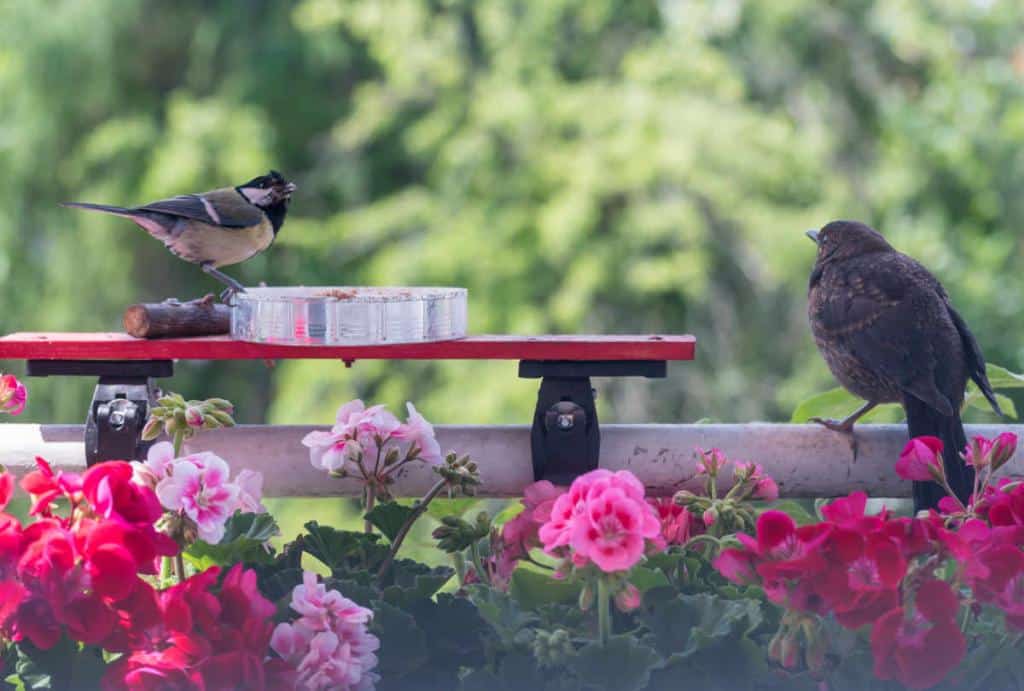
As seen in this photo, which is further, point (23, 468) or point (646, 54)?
point (646, 54)

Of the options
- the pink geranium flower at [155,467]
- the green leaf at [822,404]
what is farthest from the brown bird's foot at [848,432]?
the pink geranium flower at [155,467]

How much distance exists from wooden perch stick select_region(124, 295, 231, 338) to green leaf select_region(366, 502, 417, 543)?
35 cm

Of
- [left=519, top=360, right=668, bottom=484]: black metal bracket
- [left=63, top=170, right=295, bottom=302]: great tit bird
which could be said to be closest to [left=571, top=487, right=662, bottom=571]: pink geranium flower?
[left=519, top=360, right=668, bottom=484]: black metal bracket

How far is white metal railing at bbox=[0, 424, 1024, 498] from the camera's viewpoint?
1507mm

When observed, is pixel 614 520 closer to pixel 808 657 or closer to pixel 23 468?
pixel 808 657

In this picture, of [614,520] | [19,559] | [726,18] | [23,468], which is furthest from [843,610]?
[726,18]

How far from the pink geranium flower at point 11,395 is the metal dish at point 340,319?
26 cm

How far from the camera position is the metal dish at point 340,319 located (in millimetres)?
1402

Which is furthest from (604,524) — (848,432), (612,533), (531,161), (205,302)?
(531,161)

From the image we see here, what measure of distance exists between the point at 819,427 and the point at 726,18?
4.71 meters

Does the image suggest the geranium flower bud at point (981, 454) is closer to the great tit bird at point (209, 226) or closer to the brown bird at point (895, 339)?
the brown bird at point (895, 339)

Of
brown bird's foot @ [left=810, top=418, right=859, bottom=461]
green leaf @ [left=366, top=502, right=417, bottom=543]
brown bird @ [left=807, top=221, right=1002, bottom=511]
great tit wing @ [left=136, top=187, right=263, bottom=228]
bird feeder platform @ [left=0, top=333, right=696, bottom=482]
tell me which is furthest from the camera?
great tit wing @ [left=136, top=187, right=263, bottom=228]

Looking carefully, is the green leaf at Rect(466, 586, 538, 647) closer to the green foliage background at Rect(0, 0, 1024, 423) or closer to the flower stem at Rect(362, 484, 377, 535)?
the flower stem at Rect(362, 484, 377, 535)

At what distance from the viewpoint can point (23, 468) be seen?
1.55 m
